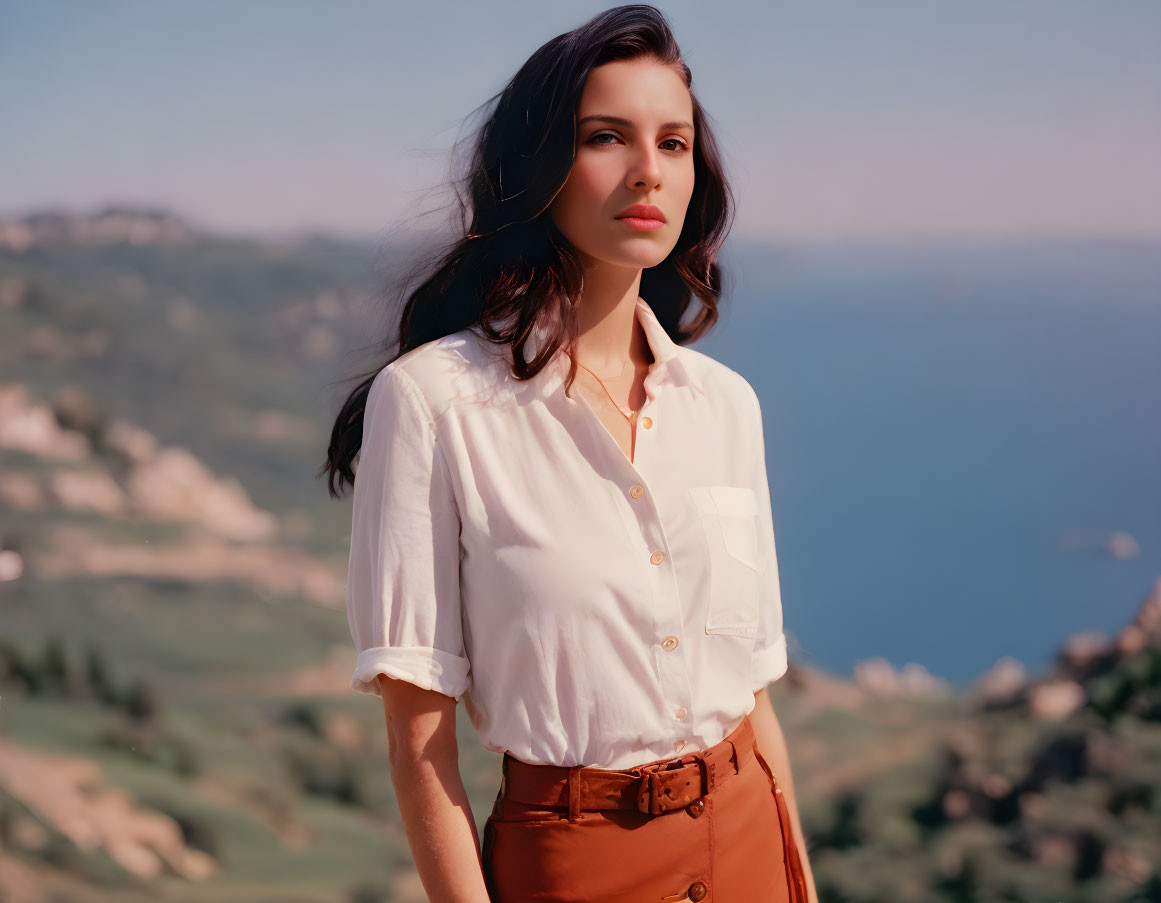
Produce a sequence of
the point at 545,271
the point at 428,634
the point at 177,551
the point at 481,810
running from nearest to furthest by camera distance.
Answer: the point at 428,634 < the point at 545,271 < the point at 481,810 < the point at 177,551

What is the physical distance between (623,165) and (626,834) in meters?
0.72

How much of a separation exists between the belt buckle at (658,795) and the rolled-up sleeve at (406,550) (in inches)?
8.7

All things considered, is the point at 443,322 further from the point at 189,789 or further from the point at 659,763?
the point at 189,789

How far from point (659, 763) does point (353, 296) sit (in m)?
3.37

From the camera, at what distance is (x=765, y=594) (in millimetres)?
1331

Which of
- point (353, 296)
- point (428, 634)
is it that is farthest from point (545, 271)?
point (353, 296)

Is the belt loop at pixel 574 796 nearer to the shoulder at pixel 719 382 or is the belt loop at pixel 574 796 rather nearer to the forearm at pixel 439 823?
the forearm at pixel 439 823

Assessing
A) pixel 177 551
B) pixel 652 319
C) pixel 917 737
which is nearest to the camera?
pixel 652 319

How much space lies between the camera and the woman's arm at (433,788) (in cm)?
106

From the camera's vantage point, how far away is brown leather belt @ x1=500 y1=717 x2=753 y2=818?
1.09m

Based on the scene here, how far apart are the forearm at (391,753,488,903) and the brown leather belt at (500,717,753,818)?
7 cm

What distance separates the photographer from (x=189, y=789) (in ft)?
10.7

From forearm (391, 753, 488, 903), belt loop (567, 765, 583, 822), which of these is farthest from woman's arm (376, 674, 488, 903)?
belt loop (567, 765, 583, 822)

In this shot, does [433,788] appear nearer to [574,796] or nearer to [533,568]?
[574,796]
